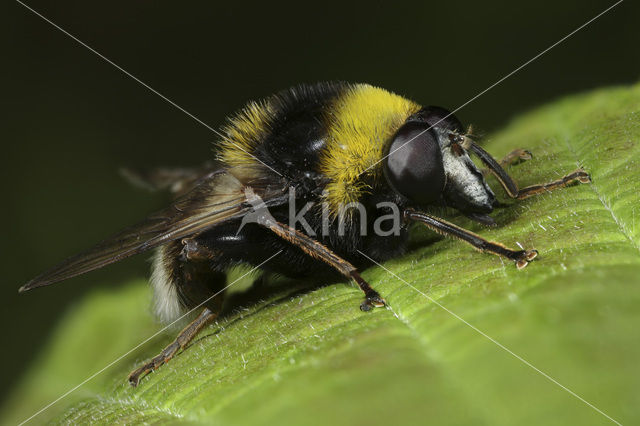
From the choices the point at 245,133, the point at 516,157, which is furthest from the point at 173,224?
the point at 516,157

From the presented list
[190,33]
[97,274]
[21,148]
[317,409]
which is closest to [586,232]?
[317,409]

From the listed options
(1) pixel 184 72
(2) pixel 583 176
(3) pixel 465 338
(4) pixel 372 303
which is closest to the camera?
(3) pixel 465 338

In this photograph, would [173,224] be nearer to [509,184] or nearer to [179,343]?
[179,343]

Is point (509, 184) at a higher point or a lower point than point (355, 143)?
lower

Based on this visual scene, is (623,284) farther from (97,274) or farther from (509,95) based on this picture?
(97,274)

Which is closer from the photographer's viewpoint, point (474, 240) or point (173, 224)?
point (474, 240)

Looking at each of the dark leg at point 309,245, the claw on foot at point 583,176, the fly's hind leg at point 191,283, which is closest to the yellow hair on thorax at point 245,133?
the dark leg at point 309,245

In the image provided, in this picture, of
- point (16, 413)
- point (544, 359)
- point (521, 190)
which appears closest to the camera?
point (544, 359)
